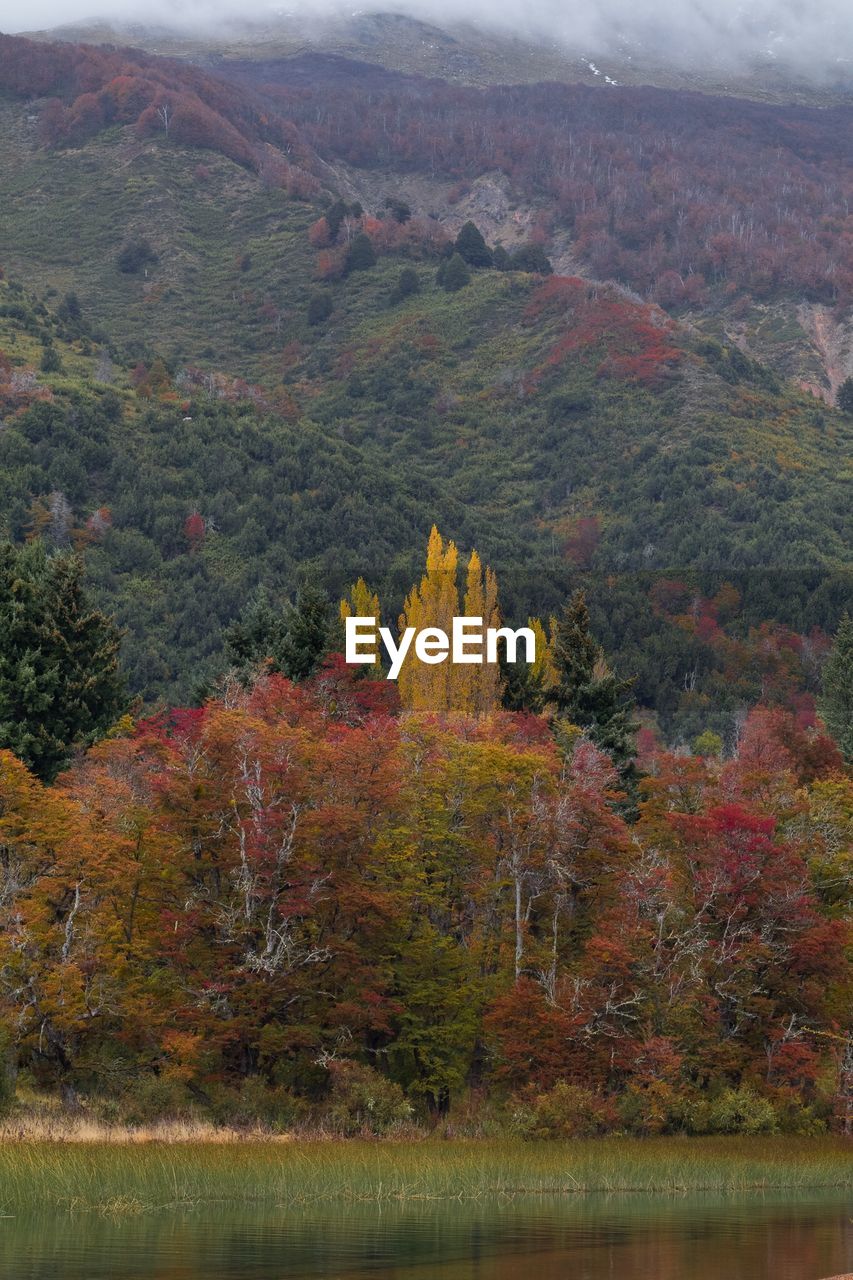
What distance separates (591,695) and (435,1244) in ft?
154

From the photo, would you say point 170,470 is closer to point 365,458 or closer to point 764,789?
point 365,458


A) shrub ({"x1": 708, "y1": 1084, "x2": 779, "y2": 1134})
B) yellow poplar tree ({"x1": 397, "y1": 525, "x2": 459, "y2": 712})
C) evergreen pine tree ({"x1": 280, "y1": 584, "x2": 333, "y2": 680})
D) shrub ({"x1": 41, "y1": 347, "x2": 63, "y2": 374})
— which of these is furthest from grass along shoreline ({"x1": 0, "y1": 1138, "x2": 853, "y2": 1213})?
shrub ({"x1": 41, "y1": 347, "x2": 63, "y2": 374})

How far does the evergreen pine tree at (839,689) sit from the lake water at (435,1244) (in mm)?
60937

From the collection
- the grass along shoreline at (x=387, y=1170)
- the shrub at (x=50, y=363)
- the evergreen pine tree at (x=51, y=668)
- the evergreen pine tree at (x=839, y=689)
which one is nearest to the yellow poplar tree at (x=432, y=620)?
the evergreen pine tree at (x=839, y=689)

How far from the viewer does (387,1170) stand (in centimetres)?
4178

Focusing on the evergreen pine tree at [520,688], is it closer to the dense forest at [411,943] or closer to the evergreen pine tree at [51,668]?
the evergreen pine tree at [51,668]

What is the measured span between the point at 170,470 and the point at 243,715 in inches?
3749

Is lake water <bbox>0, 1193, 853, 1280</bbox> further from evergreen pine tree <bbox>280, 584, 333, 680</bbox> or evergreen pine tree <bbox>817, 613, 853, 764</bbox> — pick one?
evergreen pine tree <bbox>817, 613, 853, 764</bbox>

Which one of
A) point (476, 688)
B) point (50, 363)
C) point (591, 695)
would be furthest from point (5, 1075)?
point (50, 363)

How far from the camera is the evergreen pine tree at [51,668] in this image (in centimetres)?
6794

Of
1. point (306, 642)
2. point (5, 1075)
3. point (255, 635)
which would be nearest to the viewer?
point (5, 1075)

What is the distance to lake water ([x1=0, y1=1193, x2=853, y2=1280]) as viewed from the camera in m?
31.1

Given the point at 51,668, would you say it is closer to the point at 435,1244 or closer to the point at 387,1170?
the point at 387,1170

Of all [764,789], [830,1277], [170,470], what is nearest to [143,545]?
[170,470]
